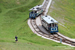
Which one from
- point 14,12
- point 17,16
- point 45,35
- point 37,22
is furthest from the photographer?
point 14,12

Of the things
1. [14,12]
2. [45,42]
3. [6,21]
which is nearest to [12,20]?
[6,21]

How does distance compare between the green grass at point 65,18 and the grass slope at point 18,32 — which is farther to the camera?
the green grass at point 65,18

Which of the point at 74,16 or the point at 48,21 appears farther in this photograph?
the point at 74,16

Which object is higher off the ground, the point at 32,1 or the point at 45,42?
the point at 32,1

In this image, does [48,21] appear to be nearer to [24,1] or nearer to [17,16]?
[17,16]

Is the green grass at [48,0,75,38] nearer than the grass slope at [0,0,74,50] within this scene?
No

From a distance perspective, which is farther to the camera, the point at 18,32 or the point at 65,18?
the point at 65,18

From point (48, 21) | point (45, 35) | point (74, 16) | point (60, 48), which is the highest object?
point (74, 16)

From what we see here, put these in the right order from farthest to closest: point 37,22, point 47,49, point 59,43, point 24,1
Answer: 1. point 24,1
2. point 37,22
3. point 59,43
4. point 47,49
